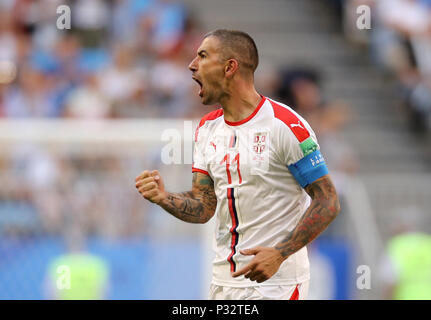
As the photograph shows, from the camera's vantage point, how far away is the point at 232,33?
5703 mm

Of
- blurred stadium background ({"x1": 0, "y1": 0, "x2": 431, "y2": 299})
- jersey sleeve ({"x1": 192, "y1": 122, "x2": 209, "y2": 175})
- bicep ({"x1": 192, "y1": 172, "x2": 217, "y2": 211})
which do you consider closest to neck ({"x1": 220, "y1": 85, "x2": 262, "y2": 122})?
jersey sleeve ({"x1": 192, "y1": 122, "x2": 209, "y2": 175})

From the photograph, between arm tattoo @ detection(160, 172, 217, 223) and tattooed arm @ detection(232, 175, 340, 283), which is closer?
tattooed arm @ detection(232, 175, 340, 283)

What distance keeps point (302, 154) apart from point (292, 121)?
23cm

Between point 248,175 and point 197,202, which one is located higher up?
point 248,175

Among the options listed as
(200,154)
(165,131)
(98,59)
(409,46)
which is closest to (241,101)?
(200,154)

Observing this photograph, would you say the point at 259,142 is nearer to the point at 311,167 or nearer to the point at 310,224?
the point at 311,167

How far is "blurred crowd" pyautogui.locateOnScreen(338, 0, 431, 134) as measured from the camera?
47.4 ft

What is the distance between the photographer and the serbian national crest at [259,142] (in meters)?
5.62

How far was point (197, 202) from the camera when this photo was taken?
5953 millimetres

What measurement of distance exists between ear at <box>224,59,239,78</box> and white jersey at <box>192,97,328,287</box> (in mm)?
273

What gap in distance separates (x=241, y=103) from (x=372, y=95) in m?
10.3

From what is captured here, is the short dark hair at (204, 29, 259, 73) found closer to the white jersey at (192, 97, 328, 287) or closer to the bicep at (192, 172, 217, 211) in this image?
the white jersey at (192, 97, 328, 287)

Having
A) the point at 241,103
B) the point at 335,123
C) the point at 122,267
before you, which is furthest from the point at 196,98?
the point at 241,103

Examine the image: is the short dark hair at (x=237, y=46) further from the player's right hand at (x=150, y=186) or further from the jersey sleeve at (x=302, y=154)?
the player's right hand at (x=150, y=186)
